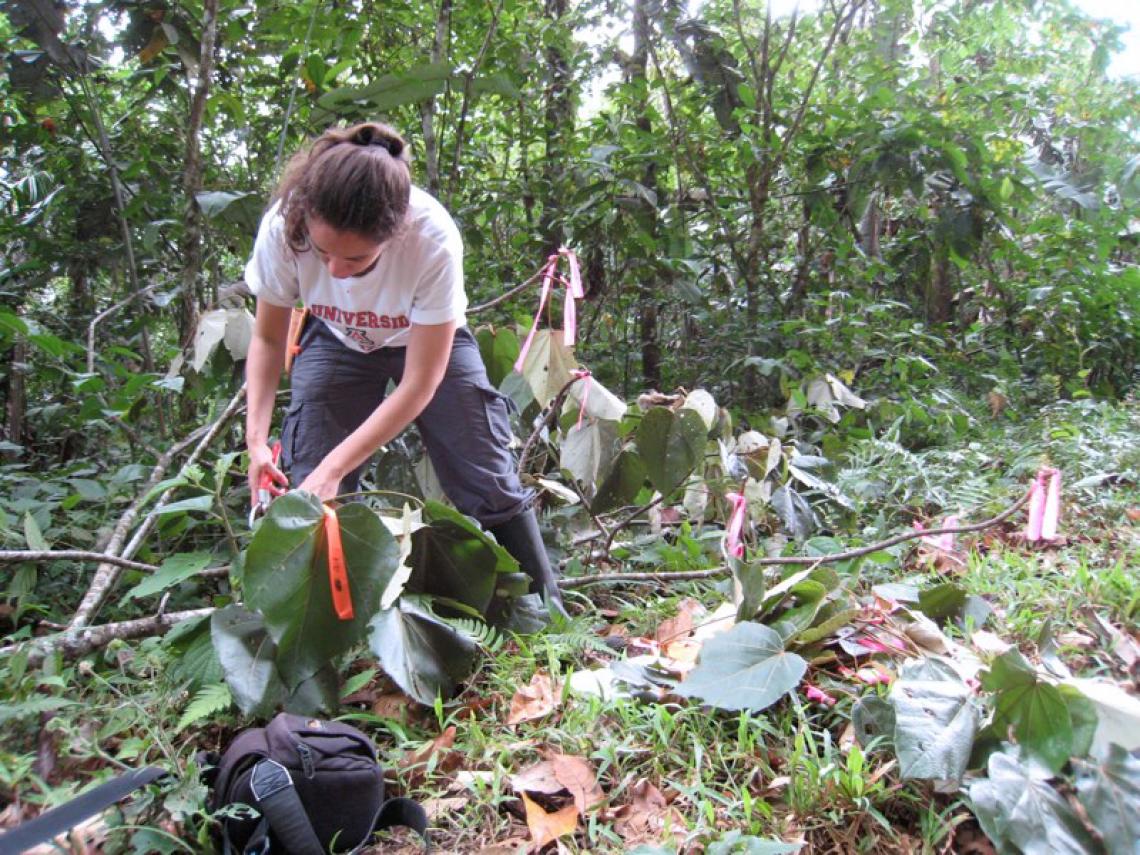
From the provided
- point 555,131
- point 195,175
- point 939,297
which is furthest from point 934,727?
point 939,297

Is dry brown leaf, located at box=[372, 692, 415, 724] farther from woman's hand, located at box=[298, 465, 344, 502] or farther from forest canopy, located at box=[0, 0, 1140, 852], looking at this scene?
woman's hand, located at box=[298, 465, 344, 502]

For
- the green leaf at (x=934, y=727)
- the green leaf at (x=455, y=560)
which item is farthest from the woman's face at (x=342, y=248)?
the green leaf at (x=934, y=727)

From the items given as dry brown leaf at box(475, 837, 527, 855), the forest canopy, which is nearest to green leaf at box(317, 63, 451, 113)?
the forest canopy

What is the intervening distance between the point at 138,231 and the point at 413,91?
5.15ft

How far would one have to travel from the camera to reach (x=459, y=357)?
1.86 metres

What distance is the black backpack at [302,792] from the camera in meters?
1.15

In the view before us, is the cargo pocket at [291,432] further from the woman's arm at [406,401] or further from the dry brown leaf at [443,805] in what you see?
the dry brown leaf at [443,805]

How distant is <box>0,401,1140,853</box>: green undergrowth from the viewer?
1170 mm

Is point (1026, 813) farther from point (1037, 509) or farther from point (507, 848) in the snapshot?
point (507, 848)

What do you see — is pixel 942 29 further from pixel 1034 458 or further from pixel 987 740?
pixel 987 740

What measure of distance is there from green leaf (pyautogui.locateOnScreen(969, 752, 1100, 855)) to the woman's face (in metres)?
1.31

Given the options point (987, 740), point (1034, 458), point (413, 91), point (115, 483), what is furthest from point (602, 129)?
point (987, 740)

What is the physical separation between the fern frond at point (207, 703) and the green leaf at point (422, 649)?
0.26 m

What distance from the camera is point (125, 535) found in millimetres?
2008
